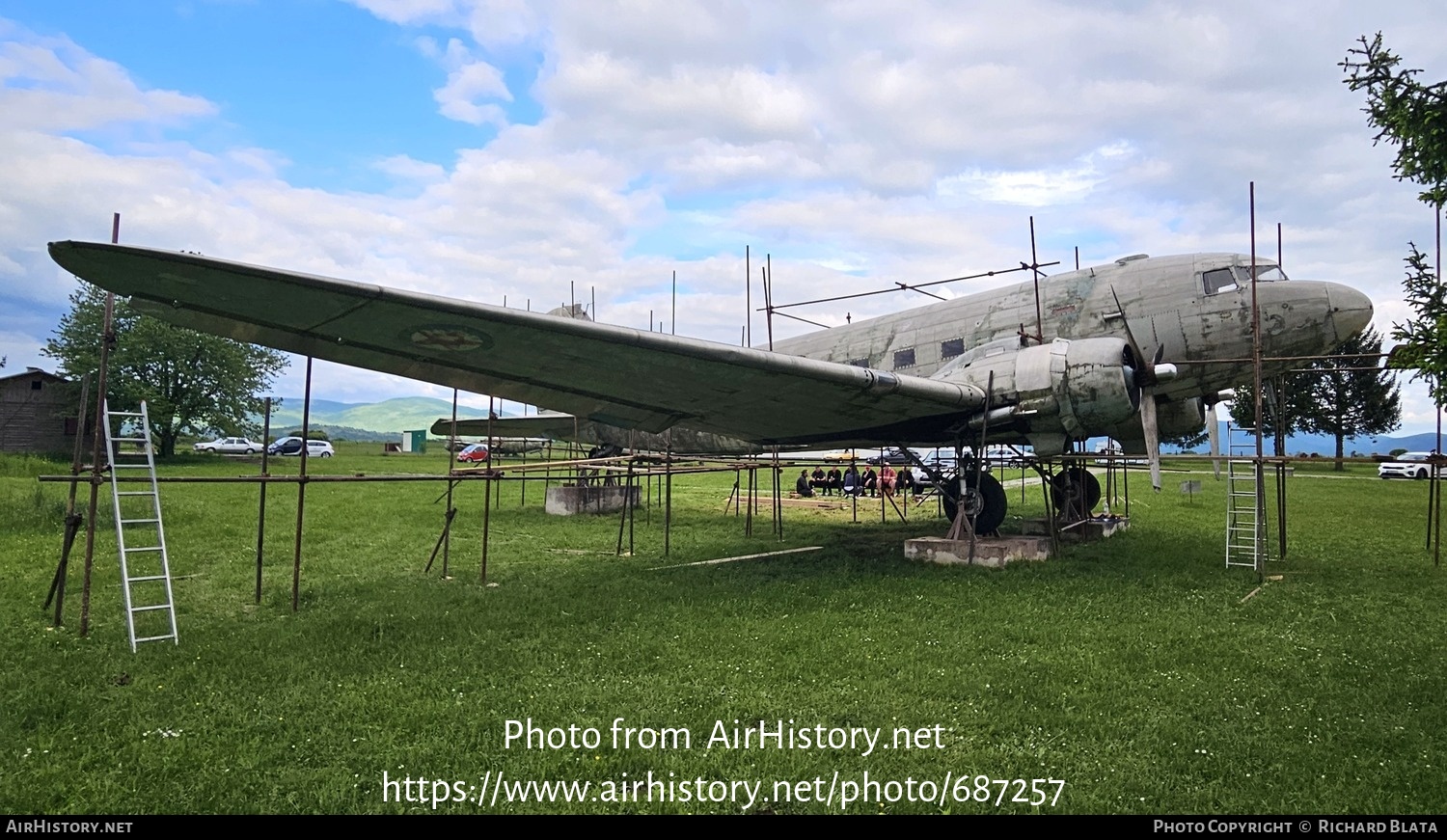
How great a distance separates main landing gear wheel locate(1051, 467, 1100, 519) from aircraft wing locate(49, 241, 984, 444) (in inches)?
166

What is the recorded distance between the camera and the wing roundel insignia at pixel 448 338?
6.90 meters

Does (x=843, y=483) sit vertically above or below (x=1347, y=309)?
below

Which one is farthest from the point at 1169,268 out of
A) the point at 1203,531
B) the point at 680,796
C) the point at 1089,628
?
the point at 680,796

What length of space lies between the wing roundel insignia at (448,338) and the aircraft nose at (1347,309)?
1154cm

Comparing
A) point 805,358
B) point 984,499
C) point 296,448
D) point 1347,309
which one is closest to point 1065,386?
→ point 984,499

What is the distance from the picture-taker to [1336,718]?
4.67m

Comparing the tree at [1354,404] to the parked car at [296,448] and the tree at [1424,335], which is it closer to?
the tree at [1424,335]

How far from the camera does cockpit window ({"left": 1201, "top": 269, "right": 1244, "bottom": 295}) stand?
11.7m

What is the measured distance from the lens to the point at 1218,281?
38.6 feet

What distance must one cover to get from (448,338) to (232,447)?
181 ft

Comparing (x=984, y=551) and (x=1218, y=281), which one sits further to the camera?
(x=1218, y=281)

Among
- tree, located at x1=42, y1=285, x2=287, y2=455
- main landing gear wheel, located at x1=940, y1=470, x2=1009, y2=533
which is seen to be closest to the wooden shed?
tree, located at x1=42, y1=285, x2=287, y2=455

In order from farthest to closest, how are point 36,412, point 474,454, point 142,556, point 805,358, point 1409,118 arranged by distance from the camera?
point 474,454
point 36,412
point 805,358
point 142,556
point 1409,118

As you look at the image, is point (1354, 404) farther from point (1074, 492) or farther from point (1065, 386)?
point (1065, 386)
